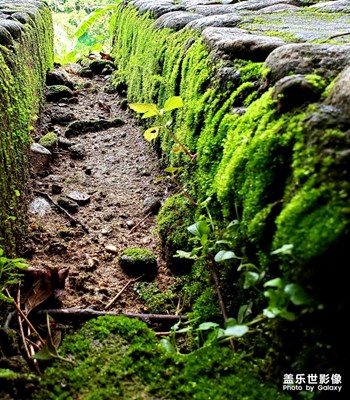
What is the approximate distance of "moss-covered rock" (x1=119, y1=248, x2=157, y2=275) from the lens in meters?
2.43

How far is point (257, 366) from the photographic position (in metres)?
1.32

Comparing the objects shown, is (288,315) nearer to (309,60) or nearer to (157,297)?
(309,60)

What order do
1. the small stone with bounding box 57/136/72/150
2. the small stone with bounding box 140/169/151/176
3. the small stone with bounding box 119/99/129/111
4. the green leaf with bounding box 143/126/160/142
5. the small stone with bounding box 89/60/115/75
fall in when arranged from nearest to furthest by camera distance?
1. the green leaf with bounding box 143/126/160/142
2. the small stone with bounding box 140/169/151/176
3. the small stone with bounding box 57/136/72/150
4. the small stone with bounding box 119/99/129/111
5. the small stone with bounding box 89/60/115/75

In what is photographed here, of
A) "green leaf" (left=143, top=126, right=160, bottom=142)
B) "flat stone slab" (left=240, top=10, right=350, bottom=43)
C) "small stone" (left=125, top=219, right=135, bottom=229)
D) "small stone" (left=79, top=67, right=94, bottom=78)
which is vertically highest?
"flat stone slab" (left=240, top=10, right=350, bottom=43)

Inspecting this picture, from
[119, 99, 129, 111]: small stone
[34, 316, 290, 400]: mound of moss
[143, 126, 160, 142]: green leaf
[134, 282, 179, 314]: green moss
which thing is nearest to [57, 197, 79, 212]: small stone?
[143, 126, 160, 142]: green leaf

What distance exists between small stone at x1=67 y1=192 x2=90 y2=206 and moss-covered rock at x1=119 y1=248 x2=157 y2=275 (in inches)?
39.4

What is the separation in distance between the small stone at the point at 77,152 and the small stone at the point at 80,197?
0.90 m

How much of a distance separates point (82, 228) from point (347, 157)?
225 centimetres

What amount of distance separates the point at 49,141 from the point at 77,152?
1.03 ft

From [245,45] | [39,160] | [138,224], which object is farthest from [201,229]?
[39,160]

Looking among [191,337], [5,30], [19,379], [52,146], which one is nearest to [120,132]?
[52,146]

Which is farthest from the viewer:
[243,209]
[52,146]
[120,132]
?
[120,132]

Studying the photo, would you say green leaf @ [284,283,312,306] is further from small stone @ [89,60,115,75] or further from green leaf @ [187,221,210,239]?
small stone @ [89,60,115,75]

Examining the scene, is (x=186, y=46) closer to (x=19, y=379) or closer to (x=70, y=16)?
(x=19, y=379)
